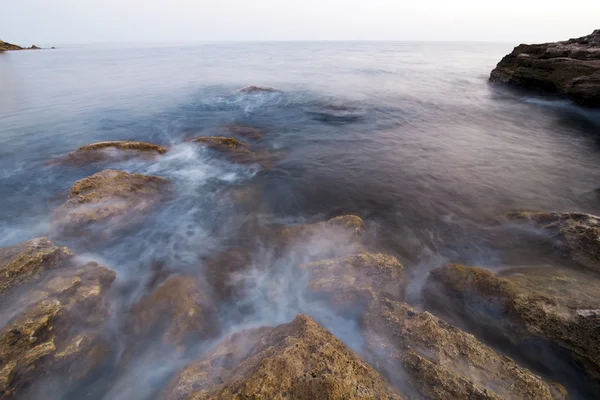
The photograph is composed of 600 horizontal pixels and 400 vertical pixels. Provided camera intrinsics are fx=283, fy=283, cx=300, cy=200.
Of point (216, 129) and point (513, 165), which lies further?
point (216, 129)

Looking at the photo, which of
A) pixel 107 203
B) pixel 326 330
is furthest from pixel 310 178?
pixel 326 330

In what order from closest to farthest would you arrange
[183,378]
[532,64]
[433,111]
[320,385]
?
[320,385] < [183,378] < [433,111] < [532,64]

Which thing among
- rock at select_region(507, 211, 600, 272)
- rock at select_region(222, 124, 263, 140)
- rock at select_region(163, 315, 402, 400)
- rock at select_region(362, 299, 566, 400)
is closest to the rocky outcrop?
rock at select_region(163, 315, 402, 400)

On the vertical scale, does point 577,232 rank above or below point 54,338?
above

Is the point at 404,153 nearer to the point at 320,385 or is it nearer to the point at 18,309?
the point at 320,385

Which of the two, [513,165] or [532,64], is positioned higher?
[532,64]

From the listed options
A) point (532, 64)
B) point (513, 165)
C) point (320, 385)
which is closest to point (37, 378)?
point (320, 385)

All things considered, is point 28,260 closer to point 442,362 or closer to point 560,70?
point 442,362

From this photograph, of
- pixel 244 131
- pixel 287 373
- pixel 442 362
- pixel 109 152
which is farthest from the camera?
pixel 244 131
